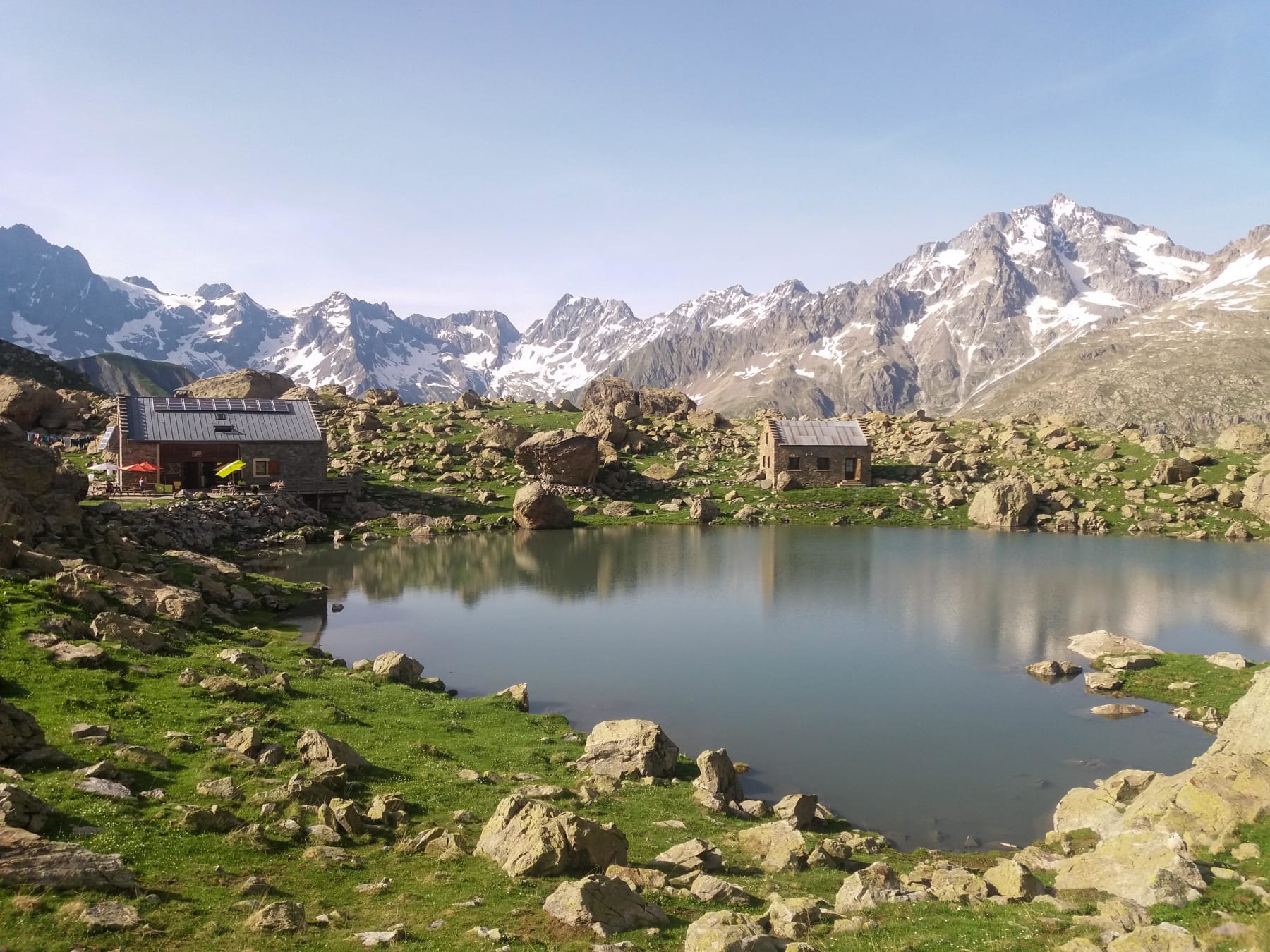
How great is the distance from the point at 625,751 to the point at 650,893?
9.60 m

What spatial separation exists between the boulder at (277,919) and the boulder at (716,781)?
12473 millimetres

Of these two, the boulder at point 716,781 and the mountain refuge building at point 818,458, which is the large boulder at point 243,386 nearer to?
the mountain refuge building at point 818,458

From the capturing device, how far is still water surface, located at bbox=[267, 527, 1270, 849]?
2786 cm

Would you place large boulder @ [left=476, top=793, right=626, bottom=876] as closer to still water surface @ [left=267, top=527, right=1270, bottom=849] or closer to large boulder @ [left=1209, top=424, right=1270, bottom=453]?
still water surface @ [left=267, top=527, right=1270, bottom=849]

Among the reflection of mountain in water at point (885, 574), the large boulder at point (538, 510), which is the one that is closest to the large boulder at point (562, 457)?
the large boulder at point (538, 510)

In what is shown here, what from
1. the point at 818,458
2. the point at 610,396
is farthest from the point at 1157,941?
the point at 610,396

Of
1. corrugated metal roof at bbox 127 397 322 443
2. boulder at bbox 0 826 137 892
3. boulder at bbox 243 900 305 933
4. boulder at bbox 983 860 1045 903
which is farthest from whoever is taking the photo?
corrugated metal roof at bbox 127 397 322 443

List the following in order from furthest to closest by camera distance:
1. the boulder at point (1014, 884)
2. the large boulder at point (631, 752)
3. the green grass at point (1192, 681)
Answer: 1. the green grass at point (1192, 681)
2. the large boulder at point (631, 752)
3. the boulder at point (1014, 884)

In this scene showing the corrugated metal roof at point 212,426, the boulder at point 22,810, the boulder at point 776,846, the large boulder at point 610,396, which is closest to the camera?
the boulder at point 22,810

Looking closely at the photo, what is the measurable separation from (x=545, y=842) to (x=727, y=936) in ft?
16.4

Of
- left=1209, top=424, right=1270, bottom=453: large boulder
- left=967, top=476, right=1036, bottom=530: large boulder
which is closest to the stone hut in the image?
left=1209, top=424, right=1270, bottom=453: large boulder

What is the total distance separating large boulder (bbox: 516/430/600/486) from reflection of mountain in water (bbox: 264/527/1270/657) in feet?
54.3

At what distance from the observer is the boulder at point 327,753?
Answer: 21828mm

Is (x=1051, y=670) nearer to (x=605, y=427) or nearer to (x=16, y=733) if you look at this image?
(x=16, y=733)
